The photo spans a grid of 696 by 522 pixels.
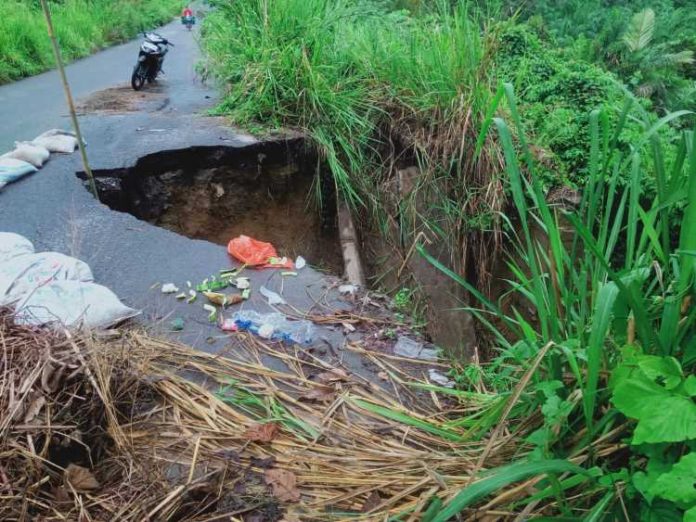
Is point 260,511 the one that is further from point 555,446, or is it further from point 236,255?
point 236,255

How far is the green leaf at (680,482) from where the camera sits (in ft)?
3.45

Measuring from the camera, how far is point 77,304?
8.15 feet

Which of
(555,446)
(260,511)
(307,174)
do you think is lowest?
(307,174)

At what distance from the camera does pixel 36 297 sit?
8.13 feet

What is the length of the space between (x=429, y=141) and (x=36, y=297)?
8.82ft

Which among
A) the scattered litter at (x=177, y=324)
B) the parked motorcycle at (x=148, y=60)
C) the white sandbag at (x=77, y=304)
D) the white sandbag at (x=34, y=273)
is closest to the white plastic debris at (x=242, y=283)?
the scattered litter at (x=177, y=324)

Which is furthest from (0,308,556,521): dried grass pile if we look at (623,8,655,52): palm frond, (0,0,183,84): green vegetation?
(0,0,183,84): green vegetation

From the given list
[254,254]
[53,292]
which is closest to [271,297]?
[254,254]

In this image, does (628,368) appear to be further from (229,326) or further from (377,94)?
(377,94)

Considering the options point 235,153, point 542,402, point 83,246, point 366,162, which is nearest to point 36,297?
point 83,246

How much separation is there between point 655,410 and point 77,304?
226 centimetres

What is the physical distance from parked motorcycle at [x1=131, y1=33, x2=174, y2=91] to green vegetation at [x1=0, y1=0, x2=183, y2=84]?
8.70ft

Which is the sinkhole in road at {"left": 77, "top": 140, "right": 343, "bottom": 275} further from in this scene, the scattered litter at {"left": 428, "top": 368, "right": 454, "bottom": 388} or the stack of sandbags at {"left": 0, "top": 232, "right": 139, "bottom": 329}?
the scattered litter at {"left": 428, "top": 368, "right": 454, "bottom": 388}

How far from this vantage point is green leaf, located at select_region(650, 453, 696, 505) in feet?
3.45
